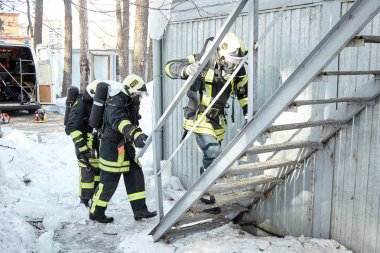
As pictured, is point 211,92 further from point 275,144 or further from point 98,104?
point 98,104

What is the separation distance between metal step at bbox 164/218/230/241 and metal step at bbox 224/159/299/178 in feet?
4.03

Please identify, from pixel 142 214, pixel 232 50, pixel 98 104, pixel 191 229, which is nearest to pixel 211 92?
pixel 232 50

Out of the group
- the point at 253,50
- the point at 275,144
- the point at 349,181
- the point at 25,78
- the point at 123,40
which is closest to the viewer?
the point at 253,50

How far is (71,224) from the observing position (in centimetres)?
576

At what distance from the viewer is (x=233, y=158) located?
3.99m

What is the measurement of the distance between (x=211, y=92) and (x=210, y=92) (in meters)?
0.01

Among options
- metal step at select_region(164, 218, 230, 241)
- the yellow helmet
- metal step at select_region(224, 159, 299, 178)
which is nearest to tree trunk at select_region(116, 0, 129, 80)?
the yellow helmet

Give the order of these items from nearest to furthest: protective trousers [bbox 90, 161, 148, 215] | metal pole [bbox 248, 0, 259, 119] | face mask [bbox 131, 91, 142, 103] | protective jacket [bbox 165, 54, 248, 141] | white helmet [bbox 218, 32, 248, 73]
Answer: metal pole [bbox 248, 0, 259, 119] < white helmet [bbox 218, 32, 248, 73] < protective jacket [bbox 165, 54, 248, 141] < face mask [bbox 131, 91, 142, 103] < protective trousers [bbox 90, 161, 148, 215]

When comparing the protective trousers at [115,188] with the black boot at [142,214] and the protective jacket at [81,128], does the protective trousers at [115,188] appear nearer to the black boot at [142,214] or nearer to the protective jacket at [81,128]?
the black boot at [142,214]

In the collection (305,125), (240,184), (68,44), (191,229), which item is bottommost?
(191,229)

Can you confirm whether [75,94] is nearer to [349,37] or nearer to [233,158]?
[233,158]

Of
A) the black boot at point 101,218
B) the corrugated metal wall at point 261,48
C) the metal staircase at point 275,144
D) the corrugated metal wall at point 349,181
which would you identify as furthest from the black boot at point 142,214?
the corrugated metal wall at point 349,181

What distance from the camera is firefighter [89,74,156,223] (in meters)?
5.54

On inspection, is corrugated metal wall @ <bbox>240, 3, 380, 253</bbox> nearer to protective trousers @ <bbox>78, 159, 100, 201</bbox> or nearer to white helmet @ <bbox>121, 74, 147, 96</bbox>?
white helmet @ <bbox>121, 74, 147, 96</bbox>
